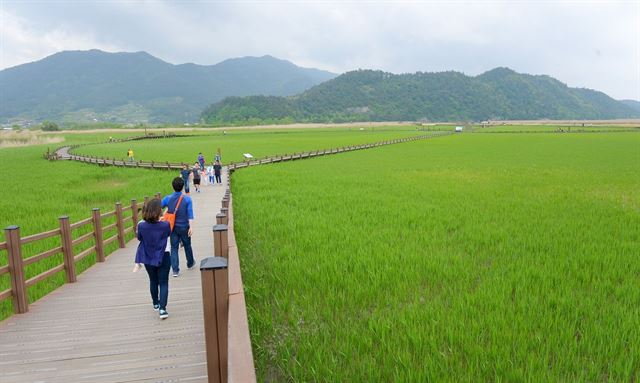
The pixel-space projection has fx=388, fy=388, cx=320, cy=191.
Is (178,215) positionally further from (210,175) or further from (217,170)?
(210,175)

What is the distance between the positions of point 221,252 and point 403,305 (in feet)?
7.99

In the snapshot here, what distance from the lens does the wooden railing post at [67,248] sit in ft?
21.2

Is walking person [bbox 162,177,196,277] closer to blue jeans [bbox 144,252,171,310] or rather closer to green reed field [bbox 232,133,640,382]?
green reed field [bbox 232,133,640,382]

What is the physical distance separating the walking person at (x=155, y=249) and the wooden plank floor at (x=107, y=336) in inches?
13.1

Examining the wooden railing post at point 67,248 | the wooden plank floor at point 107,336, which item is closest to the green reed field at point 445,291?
the wooden plank floor at point 107,336

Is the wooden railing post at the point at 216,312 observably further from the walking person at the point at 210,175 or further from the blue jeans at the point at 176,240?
the walking person at the point at 210,175

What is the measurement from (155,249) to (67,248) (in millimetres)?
2730

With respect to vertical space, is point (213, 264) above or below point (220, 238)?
above

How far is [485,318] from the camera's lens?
4488mm

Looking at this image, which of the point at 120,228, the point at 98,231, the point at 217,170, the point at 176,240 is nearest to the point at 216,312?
the point at 176,240

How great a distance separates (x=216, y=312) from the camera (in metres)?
3.02

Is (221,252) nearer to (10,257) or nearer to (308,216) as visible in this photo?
(10,257)

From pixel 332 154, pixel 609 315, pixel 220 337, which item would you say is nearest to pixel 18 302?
pixel 220 337

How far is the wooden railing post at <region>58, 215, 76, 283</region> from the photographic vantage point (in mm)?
6477
